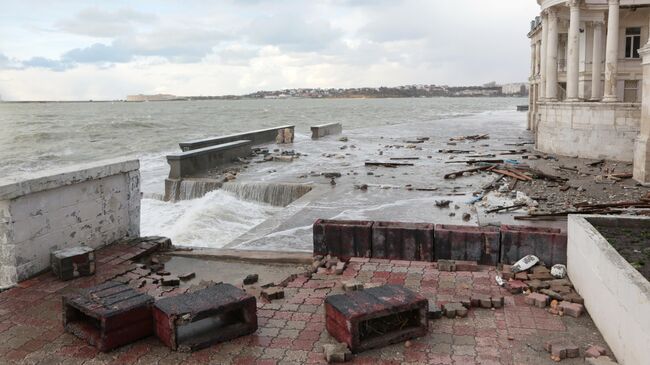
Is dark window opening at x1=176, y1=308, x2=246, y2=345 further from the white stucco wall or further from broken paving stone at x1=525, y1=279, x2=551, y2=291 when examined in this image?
the white stucco wall

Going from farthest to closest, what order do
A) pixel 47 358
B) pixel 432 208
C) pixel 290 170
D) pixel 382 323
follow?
pixel 290 170
pixel 432 208
pixel 382 323
pixel 47 358

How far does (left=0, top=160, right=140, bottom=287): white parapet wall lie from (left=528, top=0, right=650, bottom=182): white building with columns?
13.5 meters

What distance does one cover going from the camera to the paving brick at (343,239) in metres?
7.74

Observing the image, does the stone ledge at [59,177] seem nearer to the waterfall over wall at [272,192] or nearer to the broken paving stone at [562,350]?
the broken paving stone at [562,350]

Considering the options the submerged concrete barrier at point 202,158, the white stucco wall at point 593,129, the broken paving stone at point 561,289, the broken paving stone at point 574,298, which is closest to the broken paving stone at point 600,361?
the broken paving stone at point 574,298

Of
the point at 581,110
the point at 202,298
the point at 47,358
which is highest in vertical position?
the point at 581,110

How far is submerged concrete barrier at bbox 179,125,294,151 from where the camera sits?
22.8m

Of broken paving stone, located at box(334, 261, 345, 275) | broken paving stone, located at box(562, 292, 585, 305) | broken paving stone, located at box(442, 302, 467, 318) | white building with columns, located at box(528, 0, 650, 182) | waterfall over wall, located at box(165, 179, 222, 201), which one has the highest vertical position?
white building with columns, located at box(528, 0, 650, 182)

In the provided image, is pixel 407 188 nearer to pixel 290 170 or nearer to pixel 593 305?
pixel 290 170

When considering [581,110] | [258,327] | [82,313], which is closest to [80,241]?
[82,313]

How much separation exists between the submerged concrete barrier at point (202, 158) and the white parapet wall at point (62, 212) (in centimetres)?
1028

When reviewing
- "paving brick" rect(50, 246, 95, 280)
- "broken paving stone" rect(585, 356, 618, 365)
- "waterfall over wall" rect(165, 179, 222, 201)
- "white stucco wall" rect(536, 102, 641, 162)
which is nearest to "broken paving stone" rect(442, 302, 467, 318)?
"broken paving stone" rect(585, 356, 618, 365)

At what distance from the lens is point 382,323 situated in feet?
17.4

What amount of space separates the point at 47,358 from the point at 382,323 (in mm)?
3077
